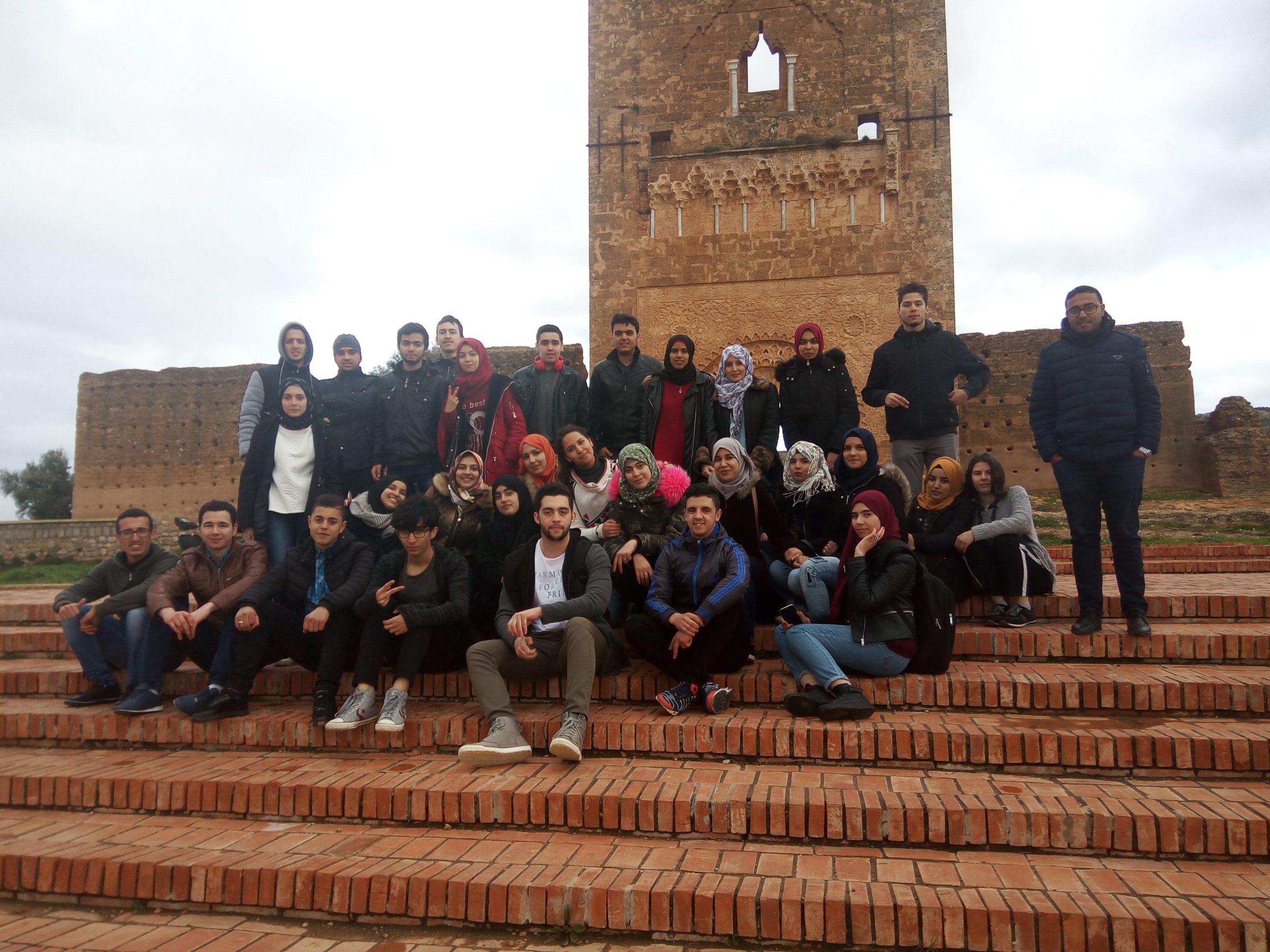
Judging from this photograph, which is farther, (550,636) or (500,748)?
(550,636)

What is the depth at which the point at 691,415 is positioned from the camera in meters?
5.50

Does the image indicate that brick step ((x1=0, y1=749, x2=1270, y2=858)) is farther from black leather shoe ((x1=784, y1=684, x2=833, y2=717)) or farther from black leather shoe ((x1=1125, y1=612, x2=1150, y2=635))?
black leather shoe ((x1=1125, y1=612, x2=1150, y2=635))

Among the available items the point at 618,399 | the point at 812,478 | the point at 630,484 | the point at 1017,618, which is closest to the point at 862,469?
the point at 812,478

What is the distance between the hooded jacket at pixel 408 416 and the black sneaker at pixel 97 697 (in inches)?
81.3

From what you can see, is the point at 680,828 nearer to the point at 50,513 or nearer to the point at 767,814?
the point at 767,814

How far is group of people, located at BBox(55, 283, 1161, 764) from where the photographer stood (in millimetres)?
3809

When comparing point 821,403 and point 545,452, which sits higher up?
point 821,403

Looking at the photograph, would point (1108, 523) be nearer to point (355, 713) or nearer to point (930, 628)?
point (930, 628)

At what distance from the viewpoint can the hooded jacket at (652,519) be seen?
4.41 meters

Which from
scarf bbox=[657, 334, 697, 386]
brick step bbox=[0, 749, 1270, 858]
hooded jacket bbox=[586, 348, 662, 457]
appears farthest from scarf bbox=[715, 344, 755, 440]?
brick step bbox=[0, 749, 1270, 858]

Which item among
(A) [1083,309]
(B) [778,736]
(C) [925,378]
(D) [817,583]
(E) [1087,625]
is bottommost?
(B) [778,736]

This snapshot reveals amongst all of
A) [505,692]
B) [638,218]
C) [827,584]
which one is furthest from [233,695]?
[638,218]

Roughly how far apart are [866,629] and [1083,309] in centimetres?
222

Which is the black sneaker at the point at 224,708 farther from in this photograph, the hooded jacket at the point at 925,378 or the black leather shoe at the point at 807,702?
the hooded jacket at the point at 925,378
